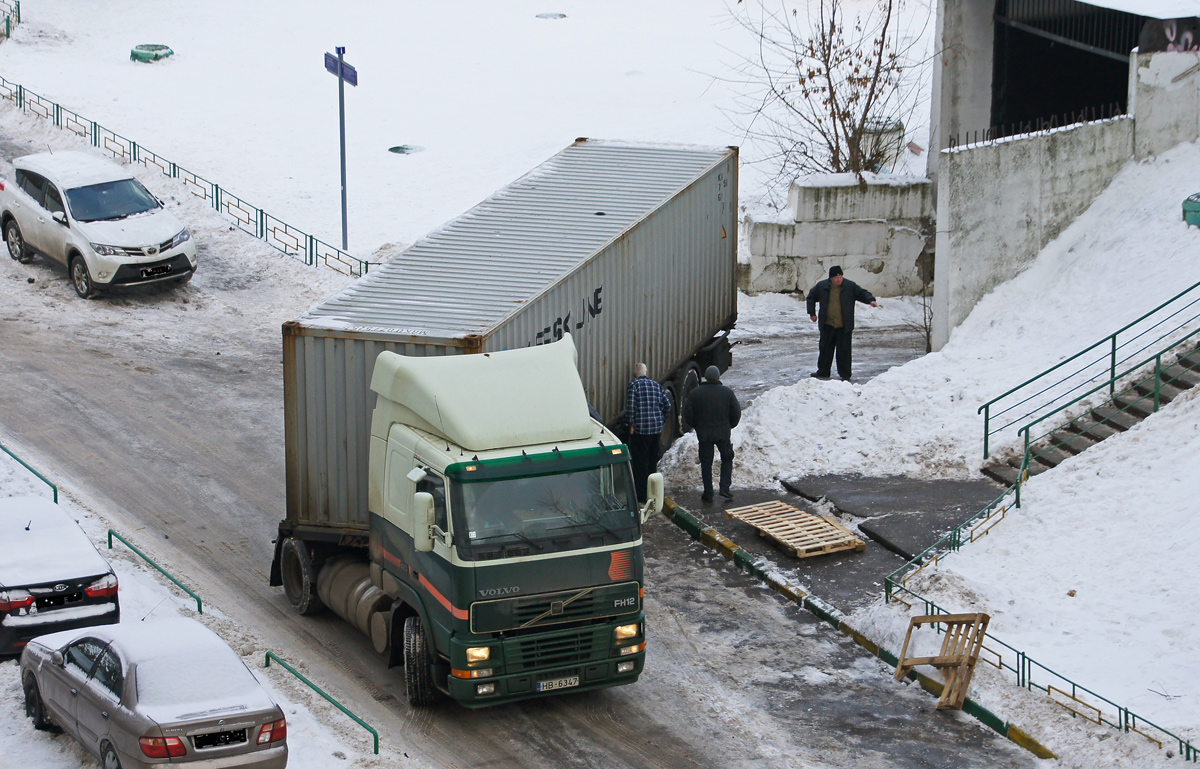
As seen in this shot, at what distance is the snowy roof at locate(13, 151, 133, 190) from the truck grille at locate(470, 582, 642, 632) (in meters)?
16.3

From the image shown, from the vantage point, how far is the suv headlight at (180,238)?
24.1 metres

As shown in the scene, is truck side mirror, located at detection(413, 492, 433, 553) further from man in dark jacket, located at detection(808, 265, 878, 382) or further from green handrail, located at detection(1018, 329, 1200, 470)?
man in dark jacket, located at detection(808, 265, 878, 382)

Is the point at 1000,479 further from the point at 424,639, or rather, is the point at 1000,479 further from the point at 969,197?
the point at 424,639

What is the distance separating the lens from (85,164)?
2495 centimetres

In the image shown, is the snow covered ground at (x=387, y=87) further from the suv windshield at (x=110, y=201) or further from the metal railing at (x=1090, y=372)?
the metal railing at (x=1090, y=372)

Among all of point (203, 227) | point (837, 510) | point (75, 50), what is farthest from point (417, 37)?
point (837, 510)

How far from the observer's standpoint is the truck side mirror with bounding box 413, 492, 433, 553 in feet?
36.3

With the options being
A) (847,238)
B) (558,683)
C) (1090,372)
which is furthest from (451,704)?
(847,238)

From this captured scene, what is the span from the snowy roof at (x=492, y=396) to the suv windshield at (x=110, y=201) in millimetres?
13716

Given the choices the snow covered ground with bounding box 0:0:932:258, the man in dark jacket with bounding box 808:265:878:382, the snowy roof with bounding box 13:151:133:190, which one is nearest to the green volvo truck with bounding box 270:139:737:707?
the man in dark jacket with bounding box 808:265:878:382

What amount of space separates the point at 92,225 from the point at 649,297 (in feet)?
37.0

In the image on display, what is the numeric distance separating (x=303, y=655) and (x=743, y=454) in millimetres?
6839

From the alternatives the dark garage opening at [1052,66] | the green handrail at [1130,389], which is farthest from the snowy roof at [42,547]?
the dark garage opening at [1052,66]

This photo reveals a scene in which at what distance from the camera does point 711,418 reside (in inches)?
651
